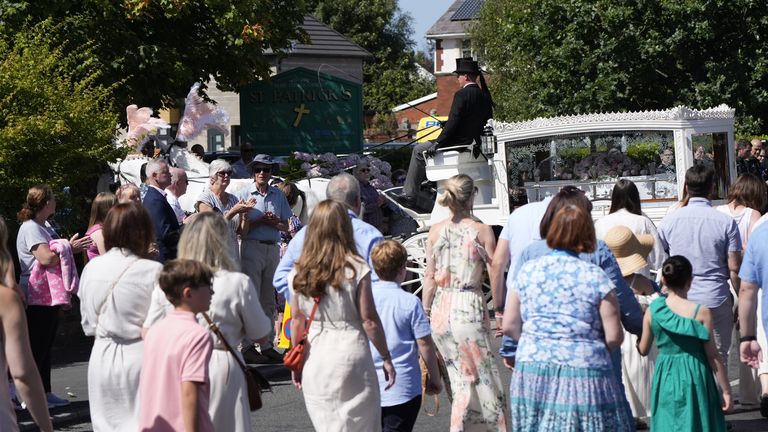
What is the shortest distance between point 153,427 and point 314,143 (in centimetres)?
1736

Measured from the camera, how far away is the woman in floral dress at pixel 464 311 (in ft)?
26.7

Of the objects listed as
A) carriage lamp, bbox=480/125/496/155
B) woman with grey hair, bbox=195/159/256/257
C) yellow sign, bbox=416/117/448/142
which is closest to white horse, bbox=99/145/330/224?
yellow sign, bbox=416/117/448/142

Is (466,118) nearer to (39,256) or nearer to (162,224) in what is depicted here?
(162,224)

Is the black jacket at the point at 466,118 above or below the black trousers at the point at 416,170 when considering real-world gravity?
above

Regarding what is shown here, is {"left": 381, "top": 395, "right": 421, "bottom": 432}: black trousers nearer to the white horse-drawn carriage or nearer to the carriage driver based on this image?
the carriage driver

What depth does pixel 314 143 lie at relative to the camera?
23156mm

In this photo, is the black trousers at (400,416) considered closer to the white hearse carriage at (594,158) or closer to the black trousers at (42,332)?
the black trousers at (42,332)

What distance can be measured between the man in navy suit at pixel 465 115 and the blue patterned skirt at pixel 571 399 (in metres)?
8.30

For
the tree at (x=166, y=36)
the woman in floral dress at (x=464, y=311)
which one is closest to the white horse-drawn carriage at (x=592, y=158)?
the woman in floral dress at (x=464, y=311)

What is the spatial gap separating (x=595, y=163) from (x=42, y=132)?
6087mm

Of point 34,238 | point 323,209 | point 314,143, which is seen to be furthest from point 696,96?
point 323,209

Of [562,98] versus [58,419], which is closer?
[58,419]

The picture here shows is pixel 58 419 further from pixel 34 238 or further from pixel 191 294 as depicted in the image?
pixel 191 294

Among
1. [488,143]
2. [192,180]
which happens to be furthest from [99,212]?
[192,180]
